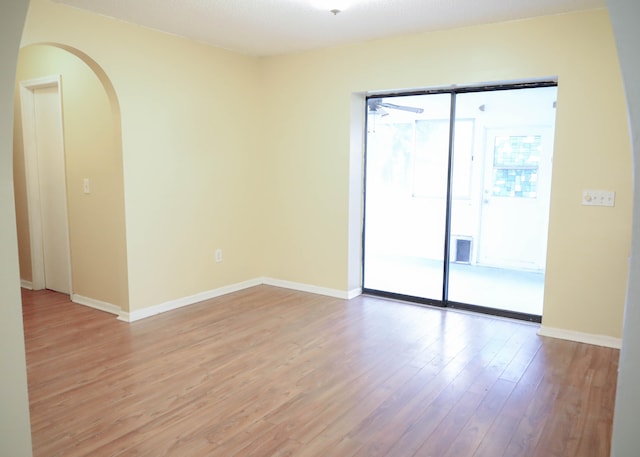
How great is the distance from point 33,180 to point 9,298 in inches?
170

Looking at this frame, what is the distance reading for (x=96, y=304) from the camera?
4590 mm

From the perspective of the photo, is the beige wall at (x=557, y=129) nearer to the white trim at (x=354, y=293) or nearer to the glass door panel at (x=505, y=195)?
the white trim at (x=354, y=293)

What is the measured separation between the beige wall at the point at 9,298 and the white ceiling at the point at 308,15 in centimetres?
236

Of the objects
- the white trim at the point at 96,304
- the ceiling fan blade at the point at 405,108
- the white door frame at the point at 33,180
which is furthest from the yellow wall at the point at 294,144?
the white door frame at the point at 33,180

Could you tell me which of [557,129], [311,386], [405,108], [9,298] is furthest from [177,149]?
[557,129]

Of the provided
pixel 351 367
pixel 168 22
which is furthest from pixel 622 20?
pixel 168 22

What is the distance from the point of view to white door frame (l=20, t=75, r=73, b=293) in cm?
487

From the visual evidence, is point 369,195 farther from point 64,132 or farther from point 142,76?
point 64,132

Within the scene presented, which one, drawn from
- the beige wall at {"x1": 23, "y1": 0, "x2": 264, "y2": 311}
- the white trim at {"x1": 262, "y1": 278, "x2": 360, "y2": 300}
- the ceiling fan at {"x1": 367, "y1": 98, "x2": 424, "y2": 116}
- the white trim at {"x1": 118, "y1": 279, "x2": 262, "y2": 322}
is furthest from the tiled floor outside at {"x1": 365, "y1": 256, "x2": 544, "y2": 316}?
the ceiling fan at {"x1": 367, "y1": 98, "x2": 424, "y2": 116}

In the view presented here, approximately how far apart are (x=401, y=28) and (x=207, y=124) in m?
2.18

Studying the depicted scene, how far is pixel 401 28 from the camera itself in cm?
417

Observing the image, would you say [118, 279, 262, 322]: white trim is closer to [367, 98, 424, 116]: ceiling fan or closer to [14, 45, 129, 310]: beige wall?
[14, 45, 129, 310]: beige wall

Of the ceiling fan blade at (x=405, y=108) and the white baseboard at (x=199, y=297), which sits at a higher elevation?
the ceiling fan blade at (x=405, y=108)

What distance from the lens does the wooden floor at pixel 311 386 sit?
7.88 feet
